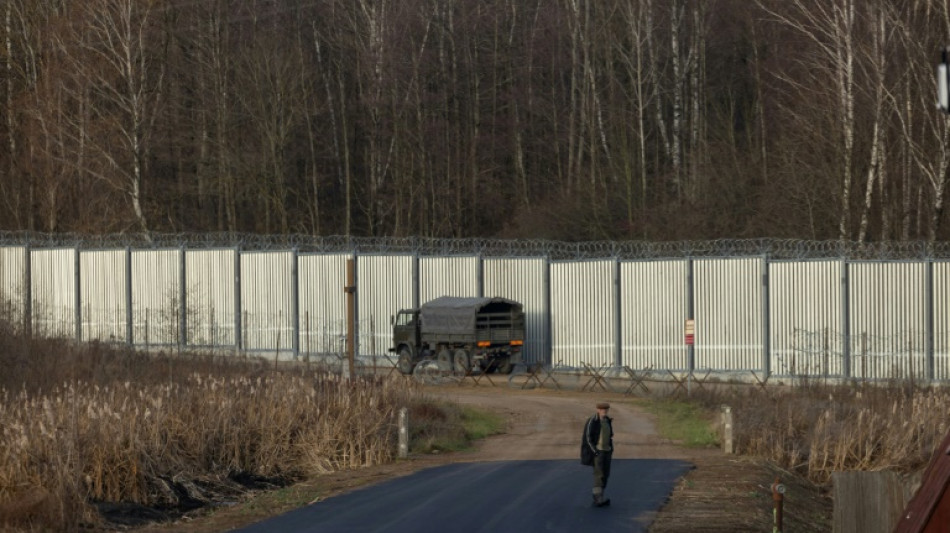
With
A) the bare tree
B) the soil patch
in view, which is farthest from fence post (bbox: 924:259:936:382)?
the bare tree

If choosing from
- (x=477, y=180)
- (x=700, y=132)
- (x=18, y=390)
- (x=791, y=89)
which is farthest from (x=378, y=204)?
(x=18, y=390)

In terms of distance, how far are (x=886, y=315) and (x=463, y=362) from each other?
12238 mm

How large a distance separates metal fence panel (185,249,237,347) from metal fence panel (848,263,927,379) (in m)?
20.6

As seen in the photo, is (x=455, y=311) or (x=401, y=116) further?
(x=401, y=116)

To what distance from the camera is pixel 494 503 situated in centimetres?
1733

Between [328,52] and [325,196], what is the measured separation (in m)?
7.12

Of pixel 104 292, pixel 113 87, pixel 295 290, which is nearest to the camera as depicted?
pixel 295 290

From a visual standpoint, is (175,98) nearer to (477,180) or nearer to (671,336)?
(477,180)

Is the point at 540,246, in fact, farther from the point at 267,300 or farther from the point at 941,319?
the point at 941,319

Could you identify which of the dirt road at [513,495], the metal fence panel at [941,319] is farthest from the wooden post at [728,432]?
the metal fence panel at [941,319]

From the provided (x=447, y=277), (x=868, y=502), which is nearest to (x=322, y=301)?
(x=447, y=277)

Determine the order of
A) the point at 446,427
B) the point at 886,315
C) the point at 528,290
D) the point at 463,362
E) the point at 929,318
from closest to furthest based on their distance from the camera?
the point at 446,427 → the point at 929,318 → the point at 886,315 → the point at 463,362 → the point at 528,290

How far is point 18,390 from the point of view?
25.9 meters

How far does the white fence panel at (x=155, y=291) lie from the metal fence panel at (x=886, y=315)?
73.8 feet
